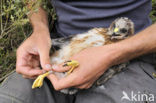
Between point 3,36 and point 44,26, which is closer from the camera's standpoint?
point 44,26

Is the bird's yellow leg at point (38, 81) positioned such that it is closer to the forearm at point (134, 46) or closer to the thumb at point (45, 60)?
the thumb at point (45, 60)

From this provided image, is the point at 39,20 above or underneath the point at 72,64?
above

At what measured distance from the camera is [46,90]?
144 centimetres

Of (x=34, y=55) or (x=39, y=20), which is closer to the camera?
(x=34, y=55)

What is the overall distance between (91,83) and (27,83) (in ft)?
1.45

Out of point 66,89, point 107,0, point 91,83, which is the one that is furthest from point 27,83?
point 107,0

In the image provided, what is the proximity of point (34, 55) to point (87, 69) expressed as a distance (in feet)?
1.50

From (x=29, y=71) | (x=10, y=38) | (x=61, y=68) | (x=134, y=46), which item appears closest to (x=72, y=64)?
(x=61, y=68)

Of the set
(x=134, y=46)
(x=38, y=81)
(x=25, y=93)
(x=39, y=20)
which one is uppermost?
A: (x=39, y=20)

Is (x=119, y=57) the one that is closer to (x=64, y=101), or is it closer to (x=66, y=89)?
(x=66, y=89)

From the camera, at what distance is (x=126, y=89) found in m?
1.30

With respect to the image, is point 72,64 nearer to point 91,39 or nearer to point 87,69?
point 87,69

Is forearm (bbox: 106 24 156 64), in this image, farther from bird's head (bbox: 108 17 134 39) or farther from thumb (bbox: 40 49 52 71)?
thumb (bbox: 40 49 52 71)

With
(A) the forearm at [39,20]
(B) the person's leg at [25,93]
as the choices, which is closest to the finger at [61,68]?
(B) the person's leg at [25,93]
